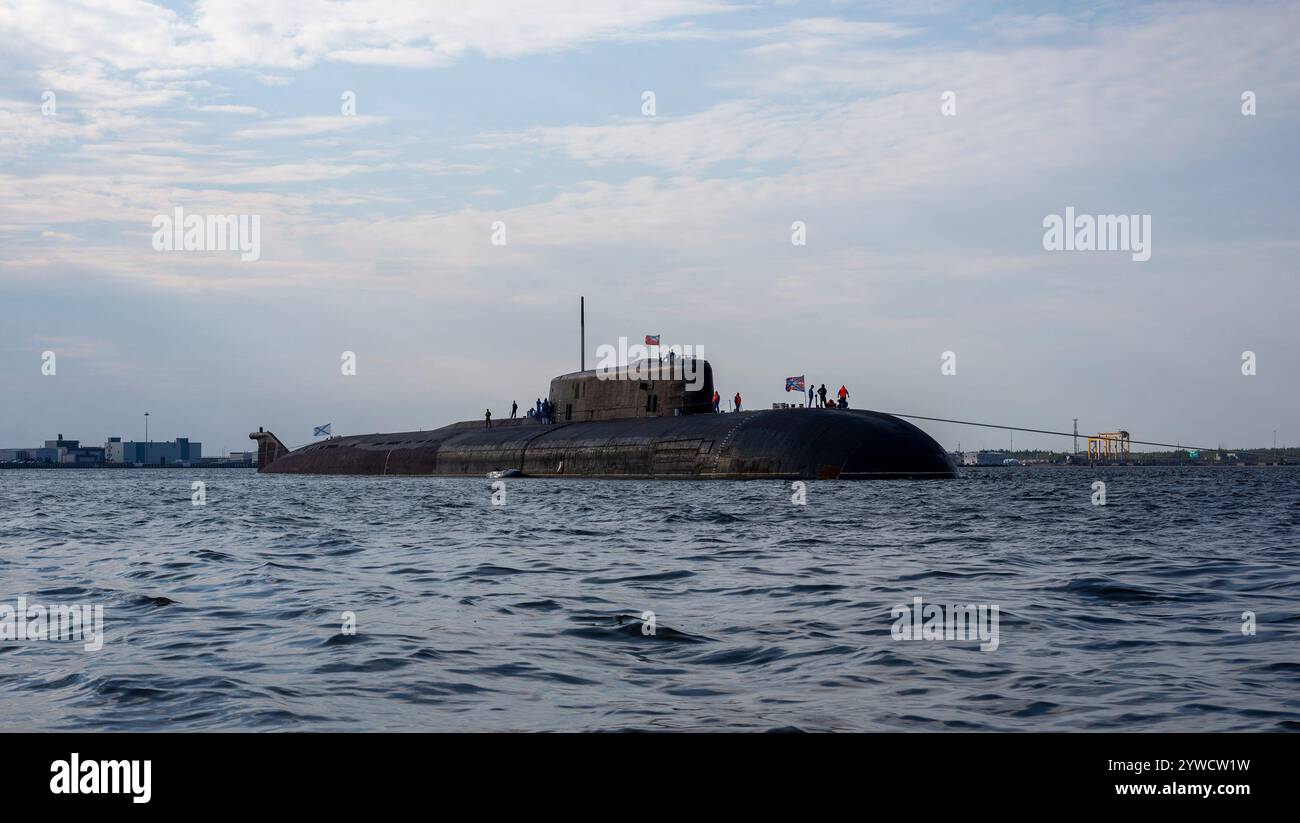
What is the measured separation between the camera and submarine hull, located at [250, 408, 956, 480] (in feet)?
124

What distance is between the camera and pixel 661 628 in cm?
944

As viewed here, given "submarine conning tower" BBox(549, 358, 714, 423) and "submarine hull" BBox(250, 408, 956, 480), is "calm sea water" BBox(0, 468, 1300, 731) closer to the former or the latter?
"submarine hull" BBox(250, 408, 956, 480)

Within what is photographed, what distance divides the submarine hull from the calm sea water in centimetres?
1597

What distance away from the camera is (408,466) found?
201 feet

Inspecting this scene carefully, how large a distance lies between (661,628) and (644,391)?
39.4 meters

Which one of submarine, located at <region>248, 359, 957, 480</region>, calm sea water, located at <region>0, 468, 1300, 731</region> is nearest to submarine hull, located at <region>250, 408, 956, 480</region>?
submarine, located at <region>248, 359, 957, 480</region>

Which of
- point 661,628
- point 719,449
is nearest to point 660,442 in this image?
point 719,449

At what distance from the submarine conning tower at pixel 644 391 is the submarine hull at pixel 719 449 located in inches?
33.6

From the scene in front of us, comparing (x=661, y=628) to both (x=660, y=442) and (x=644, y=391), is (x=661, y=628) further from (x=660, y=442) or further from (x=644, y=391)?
(x=644, y=391)

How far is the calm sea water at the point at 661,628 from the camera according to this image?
6555 millimetres

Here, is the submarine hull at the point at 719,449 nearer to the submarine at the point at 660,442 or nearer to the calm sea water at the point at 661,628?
the submarine at the point at 660,442

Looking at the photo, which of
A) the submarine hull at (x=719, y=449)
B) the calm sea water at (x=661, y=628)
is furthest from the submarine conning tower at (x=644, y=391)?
the calm sea water at (x=661, y=628)

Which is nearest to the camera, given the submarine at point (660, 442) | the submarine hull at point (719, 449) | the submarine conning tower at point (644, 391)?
the submarine hull at point (719, 449)
